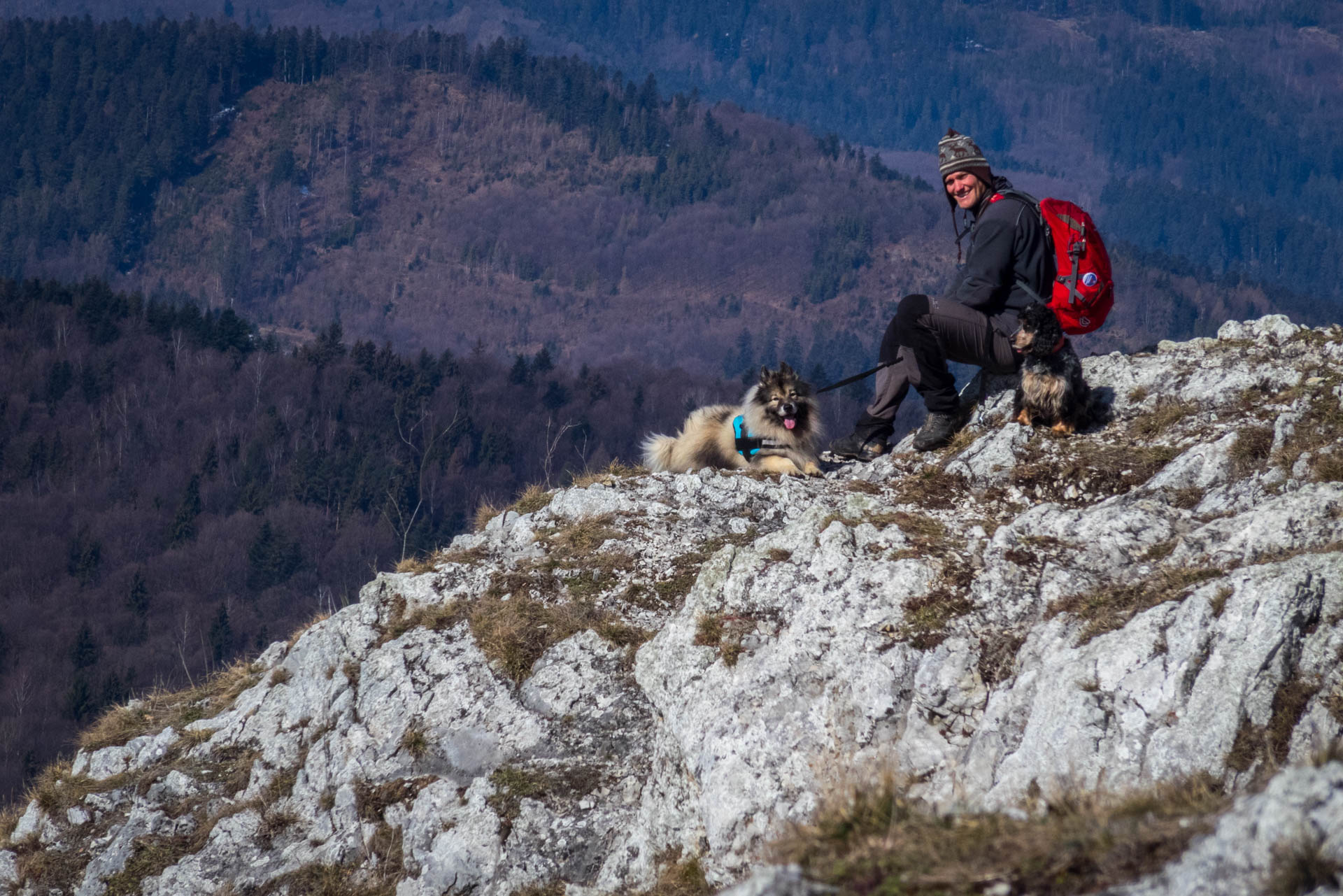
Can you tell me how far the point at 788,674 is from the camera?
7.67 meters

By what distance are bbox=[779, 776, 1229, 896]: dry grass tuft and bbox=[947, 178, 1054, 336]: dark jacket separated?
6059 mm

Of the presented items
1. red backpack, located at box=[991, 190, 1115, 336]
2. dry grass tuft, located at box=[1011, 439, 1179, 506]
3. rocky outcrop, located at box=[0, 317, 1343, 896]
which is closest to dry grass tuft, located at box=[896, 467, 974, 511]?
rocky outcrop, located at box=[0, 317, 1343, 896]

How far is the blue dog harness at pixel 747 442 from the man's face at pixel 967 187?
10.8 ft

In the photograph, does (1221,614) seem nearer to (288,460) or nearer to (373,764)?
(373,764)

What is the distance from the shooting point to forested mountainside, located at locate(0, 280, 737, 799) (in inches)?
4016

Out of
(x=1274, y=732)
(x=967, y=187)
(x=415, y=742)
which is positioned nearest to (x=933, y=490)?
(x=967, y=187)

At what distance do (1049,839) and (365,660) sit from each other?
7064 millimetres

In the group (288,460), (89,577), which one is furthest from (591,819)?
(288,460)

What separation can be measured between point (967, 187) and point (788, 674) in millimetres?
5182

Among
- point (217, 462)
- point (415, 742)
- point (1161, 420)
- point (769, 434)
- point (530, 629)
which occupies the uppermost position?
point (1161, 420)

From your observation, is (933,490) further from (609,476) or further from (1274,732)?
(1274,732)

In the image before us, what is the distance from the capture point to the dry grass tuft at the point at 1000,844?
171 inches

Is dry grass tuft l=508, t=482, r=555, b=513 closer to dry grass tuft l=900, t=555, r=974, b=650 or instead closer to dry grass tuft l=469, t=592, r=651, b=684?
dry grass tuft l=469, t=592, r=651, b=684

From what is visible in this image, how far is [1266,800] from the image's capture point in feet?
13.8
